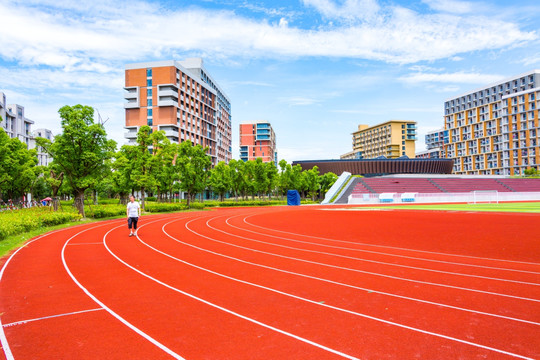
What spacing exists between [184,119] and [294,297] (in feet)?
236

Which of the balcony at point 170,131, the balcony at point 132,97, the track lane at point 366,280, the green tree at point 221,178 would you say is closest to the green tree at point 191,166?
the green tree at point 221,178

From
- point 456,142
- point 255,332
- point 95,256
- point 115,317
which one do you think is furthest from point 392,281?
point 456,142

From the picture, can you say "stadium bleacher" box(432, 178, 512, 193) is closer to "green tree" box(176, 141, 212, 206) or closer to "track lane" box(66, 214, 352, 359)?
"green tree" box(176, 141, 212, 206)

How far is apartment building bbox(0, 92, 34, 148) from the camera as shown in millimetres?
70506

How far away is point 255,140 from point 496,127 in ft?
261

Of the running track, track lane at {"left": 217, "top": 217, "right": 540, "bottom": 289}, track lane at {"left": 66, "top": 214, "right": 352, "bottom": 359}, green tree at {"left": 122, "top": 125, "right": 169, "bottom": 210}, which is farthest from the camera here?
green tree at {"left": 122, "top": 125, "right": 169, "bottom": 210}

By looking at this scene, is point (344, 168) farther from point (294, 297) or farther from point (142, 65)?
point (294, 297)

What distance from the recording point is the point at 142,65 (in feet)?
236

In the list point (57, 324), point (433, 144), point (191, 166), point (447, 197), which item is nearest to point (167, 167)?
point (191, 166)

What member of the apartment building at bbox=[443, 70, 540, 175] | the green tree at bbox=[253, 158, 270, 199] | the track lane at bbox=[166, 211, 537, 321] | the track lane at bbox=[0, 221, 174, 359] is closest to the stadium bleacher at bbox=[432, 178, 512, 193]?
the apartment building at bbox=[443, 70, 540, 175]

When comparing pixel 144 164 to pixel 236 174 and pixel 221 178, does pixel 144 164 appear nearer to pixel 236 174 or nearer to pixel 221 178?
pixel 221 178

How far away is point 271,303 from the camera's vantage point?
6465mm

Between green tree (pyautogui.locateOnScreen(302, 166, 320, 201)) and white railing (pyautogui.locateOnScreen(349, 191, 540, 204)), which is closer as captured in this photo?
white railing (pyautogui.locateOnScreen(349, 191, 540, 204))

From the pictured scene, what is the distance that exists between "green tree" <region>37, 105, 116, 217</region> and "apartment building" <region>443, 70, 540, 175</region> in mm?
99096
